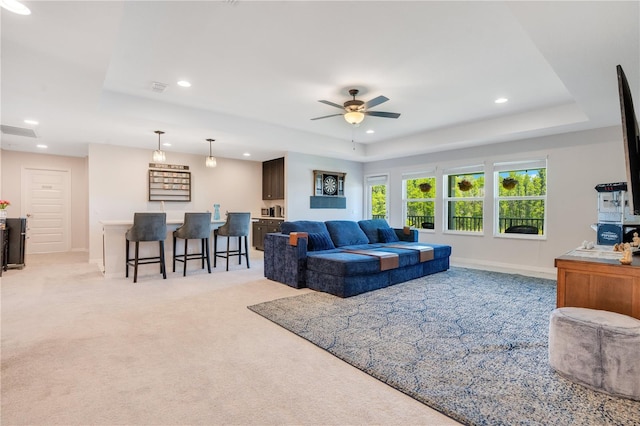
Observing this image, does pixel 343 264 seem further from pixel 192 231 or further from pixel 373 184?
pixel 373 184

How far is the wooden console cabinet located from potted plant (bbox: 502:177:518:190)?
3926mm

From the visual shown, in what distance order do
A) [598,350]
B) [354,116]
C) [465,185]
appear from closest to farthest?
1. [598,350]
2. [354,116]
3. [465,185]

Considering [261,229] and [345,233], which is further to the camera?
[261,229]

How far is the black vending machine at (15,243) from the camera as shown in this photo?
18.5 feet

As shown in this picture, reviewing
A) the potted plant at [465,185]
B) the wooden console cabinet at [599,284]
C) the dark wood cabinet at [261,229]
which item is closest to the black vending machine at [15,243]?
the dark wood cabinet at [261,229]

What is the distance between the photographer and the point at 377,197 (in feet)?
28.0

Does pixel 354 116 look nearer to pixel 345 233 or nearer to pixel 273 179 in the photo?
pixel 345 233

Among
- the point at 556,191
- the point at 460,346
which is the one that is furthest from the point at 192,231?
the point at 556,191

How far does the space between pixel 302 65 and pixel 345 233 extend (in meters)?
2.84

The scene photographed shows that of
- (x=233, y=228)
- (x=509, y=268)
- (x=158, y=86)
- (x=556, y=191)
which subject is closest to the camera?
(x=158, y=86)

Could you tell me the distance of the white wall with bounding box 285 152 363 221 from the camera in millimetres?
7121

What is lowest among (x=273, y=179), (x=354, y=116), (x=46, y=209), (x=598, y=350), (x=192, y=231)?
(x=598, y=350)

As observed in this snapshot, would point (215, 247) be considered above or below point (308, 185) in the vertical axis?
below

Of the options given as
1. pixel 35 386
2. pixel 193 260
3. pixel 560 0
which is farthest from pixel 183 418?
pixel 193 260
